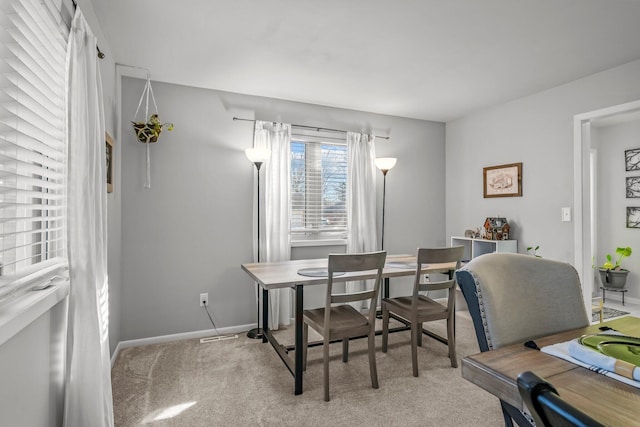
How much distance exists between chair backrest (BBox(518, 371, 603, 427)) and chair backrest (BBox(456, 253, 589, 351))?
717 mm

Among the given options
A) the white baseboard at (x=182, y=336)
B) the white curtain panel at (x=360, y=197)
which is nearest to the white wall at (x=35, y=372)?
the white baseboard at (x=182, y=336)

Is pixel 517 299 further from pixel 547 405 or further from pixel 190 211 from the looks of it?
pixel 190 211

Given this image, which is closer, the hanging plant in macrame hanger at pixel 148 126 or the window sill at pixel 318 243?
the hanging plant in macrame hanger at pixel 148 126

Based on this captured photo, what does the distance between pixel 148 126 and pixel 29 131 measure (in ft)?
5.51

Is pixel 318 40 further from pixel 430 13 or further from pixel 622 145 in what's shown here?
pixel 622 145

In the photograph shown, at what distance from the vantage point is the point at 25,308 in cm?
109

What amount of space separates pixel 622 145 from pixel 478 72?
3139 mm

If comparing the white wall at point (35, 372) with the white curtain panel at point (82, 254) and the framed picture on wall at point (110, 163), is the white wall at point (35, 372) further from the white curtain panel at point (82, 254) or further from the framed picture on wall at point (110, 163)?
the framed picture on wall at point (110, 163)

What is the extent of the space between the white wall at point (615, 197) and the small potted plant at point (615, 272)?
0.32 ft

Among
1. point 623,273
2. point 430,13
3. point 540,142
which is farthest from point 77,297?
point 623,273

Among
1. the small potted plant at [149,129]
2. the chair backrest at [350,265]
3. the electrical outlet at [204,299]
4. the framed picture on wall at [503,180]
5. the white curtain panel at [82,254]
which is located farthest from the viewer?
the framed picture on wall at [503,180]

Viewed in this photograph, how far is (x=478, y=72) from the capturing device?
9.73 feet

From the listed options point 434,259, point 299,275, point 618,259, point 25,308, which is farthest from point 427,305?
point 618,259

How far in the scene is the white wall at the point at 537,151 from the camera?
118 inches
